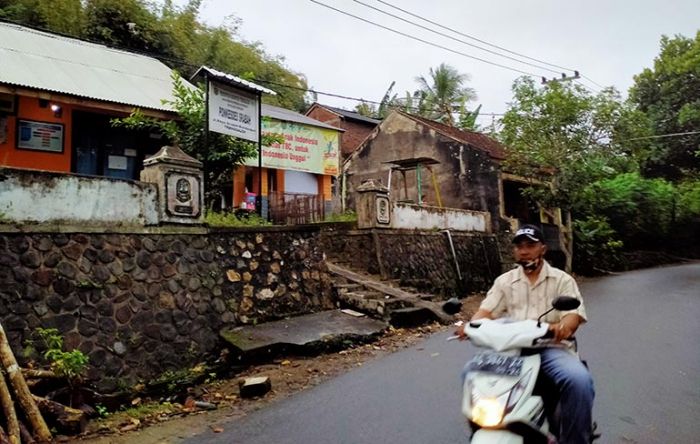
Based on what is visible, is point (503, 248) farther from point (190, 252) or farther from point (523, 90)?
point (190, 252)

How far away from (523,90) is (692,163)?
19505 millimetres

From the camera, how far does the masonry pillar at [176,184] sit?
789 cm

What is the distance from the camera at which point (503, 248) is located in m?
18.2

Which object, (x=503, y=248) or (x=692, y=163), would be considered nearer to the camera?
(x=503, y=248)

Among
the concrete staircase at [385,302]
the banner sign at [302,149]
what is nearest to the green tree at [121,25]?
the banner sign at [302,149]

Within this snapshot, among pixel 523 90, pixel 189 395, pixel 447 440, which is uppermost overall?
pixel 523 90

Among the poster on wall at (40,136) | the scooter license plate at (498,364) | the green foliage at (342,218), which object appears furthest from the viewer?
the green foliage at (342,218)

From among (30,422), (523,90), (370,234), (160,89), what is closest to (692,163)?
(523,90)

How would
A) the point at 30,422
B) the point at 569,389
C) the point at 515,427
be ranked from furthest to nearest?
1. the point at 30,422
2. the point at 569,389
3. the point at 515,427

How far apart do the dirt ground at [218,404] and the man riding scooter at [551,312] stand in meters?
3.37

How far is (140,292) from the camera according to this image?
7.34 meters

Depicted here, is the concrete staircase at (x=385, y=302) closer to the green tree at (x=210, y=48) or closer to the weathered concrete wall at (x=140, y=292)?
the weathered concrete wall at (x=140, y=292)

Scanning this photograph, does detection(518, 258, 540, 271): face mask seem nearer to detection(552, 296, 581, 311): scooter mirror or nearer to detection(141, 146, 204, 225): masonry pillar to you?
detection(552, 296, 581, 311): scooter mirror

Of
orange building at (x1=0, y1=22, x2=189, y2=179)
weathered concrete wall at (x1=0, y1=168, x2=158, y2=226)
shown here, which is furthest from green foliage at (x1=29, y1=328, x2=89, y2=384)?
orange building at (x1=0, y1=22, x2=189, y2=179)
